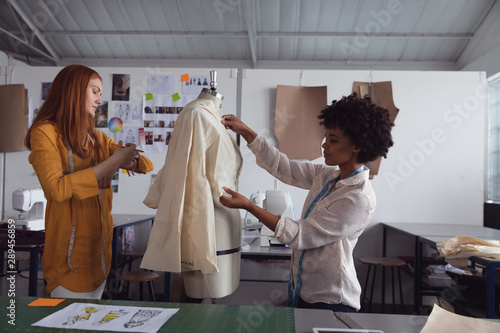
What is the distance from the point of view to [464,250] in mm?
2051

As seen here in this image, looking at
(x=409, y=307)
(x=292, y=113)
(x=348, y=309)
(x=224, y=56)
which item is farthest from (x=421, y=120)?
(x=224, y=56)

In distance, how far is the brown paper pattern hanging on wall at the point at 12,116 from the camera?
3637 mm

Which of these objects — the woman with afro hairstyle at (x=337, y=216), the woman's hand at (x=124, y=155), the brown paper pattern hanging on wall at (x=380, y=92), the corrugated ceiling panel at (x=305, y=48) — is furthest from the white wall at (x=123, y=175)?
the corrugated ceiling panel at (x=305, y=48)

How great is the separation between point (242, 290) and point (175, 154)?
98.1 inches

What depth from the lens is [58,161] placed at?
4.59ft

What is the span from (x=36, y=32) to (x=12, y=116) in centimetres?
321

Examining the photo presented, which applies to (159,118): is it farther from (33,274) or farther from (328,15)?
(328,15)

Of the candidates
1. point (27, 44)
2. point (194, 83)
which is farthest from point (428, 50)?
point (27, 44)

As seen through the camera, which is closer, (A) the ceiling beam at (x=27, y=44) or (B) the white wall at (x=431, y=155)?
(B) the white wall at (x=431, y=155)

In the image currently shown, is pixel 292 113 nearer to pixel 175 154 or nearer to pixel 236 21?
pixel 175 154

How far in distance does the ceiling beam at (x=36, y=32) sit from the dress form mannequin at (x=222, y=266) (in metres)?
5.83

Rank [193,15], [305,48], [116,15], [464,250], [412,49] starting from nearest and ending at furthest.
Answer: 1. [464,250]
2. [193,15]
3. [116,15]
4. [412,49]
5. [305,48]

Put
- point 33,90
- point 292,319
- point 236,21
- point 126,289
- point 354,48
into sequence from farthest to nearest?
point 354,48 < point 236,21 < point 33,90 < point 126,289 < point 292,319

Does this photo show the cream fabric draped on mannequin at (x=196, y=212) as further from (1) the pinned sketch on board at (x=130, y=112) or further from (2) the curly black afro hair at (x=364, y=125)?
(1) the pinned sketch on board at (x=130, y=112)
